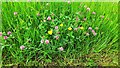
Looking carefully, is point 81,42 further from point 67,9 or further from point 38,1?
point 38,1

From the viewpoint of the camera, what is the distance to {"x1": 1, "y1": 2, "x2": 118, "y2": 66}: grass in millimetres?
2562

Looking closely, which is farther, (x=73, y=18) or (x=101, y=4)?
(x=101, y=4)

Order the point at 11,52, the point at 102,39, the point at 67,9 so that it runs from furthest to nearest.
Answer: the point at 67,9
the point at 102,39
the point at 11,52

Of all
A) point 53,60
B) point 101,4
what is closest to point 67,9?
point 101,4

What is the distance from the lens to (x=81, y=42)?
267 centimetres

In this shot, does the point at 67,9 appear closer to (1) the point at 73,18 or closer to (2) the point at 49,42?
(1) the point at 73,18

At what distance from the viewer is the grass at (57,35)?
101 inches

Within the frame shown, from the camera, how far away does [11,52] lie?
254 cm

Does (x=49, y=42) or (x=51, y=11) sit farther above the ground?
(x=51, y=11)

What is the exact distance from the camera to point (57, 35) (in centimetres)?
256

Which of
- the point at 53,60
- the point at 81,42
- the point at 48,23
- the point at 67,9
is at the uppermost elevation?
the point at 67,9

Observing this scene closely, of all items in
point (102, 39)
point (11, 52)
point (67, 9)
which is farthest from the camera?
point (67, 9)

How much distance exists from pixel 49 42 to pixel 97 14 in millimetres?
621

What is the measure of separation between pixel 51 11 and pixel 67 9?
168mm
